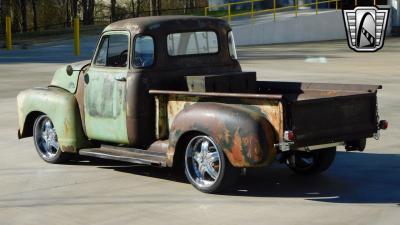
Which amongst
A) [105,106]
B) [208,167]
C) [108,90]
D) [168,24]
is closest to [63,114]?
[105,106]

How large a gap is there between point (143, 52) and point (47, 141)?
201cm

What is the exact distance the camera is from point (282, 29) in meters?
→ 39.1

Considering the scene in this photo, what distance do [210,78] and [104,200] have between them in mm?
1786

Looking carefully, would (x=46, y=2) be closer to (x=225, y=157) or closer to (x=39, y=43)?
(x=39, y=43)

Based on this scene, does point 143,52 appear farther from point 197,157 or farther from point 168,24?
point 197,157

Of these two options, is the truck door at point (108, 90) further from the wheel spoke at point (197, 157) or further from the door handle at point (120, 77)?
the wheel spoke at point (197, 157)

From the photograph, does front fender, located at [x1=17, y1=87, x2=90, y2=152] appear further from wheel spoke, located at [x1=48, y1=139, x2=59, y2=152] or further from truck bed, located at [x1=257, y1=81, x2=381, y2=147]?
truck bed, located at [x1=257, y1=81, x2=381, y2=147]

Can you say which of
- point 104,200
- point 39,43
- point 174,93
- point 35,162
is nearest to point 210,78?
point 174,93

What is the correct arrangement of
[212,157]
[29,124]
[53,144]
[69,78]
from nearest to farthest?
1. [212,157]
2. [69,78]
3. [53,144]
4. [29,124]

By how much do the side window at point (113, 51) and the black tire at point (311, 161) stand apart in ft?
7.23

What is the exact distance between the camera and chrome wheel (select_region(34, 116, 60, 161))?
Answer: 33.3ft

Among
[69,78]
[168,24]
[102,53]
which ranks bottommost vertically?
[69,78]

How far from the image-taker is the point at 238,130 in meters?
7.70

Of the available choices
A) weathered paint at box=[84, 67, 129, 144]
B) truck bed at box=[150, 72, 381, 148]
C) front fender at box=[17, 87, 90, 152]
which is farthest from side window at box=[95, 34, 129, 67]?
truck bed at box=[150, 72, 381, 148]
